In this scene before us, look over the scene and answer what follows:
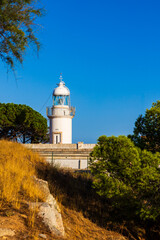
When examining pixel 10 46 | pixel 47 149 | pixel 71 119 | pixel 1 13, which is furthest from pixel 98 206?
pixel 71 119

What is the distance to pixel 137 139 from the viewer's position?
11.5 metres

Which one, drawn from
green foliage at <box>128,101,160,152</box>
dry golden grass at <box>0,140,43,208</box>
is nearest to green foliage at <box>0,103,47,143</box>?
dry golden grass at <box>0,140,43,208</box>

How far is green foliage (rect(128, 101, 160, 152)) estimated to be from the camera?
10.9 meters

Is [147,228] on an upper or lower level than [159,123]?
lower

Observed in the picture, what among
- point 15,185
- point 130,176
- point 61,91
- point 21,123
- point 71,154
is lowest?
point 15,185

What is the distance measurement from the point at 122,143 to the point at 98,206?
13.0 feet

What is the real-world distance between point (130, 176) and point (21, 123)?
92.4 ft

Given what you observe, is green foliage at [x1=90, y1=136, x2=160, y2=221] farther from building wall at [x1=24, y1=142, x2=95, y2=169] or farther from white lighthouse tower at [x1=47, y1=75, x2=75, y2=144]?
white lighthouse tower at [x1=47, y1=75, x2=75, y2=144]

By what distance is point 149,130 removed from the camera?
11.2 m

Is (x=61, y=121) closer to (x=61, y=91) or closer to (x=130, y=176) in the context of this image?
(x=61, y=91)

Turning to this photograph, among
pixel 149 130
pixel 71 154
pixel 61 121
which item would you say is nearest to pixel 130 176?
pixel 149 130

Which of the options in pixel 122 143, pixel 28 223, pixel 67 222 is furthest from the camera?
pixel 122 143

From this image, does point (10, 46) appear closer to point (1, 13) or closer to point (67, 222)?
point (1, 13)

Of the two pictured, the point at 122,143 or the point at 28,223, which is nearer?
the point at 28,223
